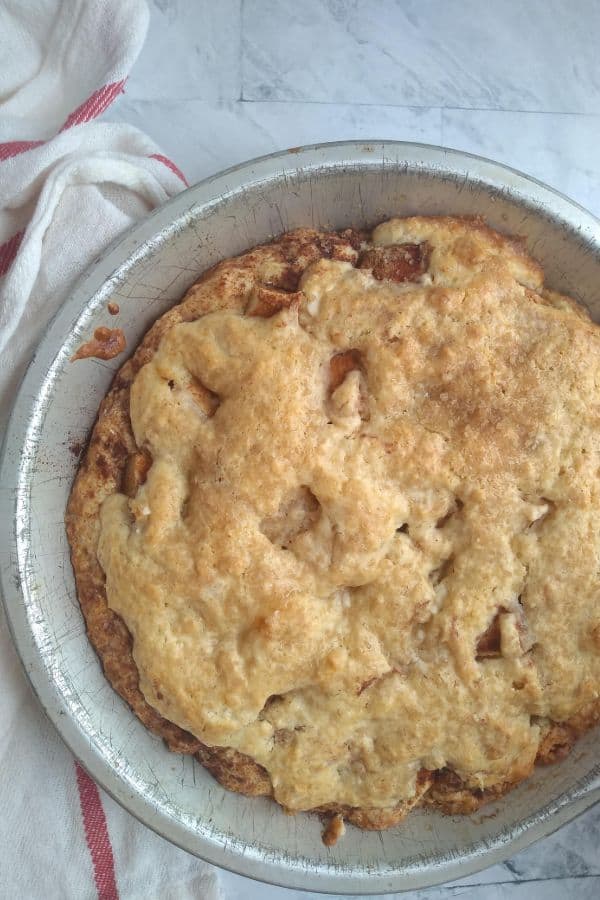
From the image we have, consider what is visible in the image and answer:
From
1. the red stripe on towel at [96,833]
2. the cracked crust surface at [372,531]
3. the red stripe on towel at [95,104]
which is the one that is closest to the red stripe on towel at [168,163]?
the red stripe on towel at [95,104]

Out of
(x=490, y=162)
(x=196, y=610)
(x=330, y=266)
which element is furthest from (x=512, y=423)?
(x=196, y=610)

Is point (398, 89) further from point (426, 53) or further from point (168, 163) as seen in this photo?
point (168, 163)

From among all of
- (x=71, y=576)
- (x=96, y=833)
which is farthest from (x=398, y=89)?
(x=96, y=833)

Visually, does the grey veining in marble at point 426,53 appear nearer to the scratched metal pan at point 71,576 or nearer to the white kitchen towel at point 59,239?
the white kitchen towel at point 59,239

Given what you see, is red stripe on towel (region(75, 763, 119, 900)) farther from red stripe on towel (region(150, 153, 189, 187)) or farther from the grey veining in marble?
the grey veining in marble

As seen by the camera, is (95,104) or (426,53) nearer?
(95,104)

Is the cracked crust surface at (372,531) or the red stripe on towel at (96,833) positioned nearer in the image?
the cracked crust surface at (372,531)

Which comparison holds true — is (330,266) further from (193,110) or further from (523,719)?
(523,719)
